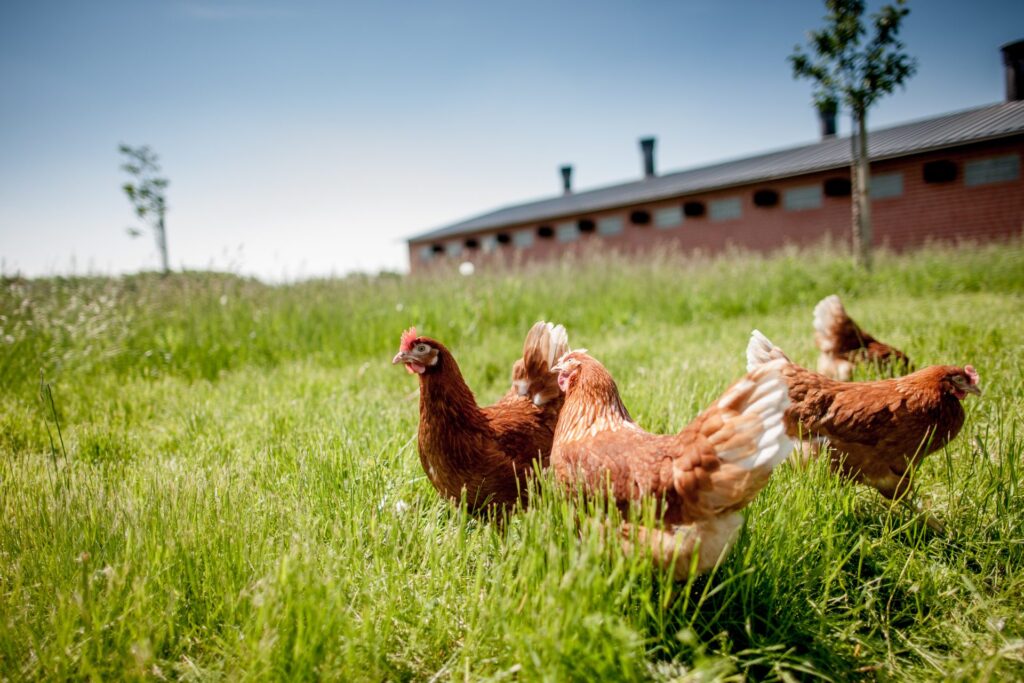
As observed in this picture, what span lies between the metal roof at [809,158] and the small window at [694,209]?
0.60 meters

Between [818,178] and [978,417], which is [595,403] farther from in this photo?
[818,178]

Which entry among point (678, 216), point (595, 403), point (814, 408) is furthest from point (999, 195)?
point (595, 403)

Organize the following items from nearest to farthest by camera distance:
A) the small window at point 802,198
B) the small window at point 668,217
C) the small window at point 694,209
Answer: the small window at point 802,198
the small window at point 694,209
the small window at point 668,217

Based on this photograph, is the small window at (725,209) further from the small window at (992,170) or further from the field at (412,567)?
the field at (412,567)

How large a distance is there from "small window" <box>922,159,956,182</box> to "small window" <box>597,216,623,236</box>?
1179 centimetres

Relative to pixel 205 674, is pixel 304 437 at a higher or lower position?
higher

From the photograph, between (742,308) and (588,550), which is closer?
(588,550)

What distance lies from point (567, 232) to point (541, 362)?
84.1ft

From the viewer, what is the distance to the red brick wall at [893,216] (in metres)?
15.0

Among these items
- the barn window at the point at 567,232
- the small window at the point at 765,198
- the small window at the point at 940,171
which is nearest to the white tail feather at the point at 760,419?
the small window at the point at 940,171

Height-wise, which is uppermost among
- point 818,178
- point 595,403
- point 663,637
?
point 818,178

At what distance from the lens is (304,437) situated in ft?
9.53

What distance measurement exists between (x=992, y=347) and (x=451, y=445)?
4.78m

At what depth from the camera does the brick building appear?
49.8 feet
